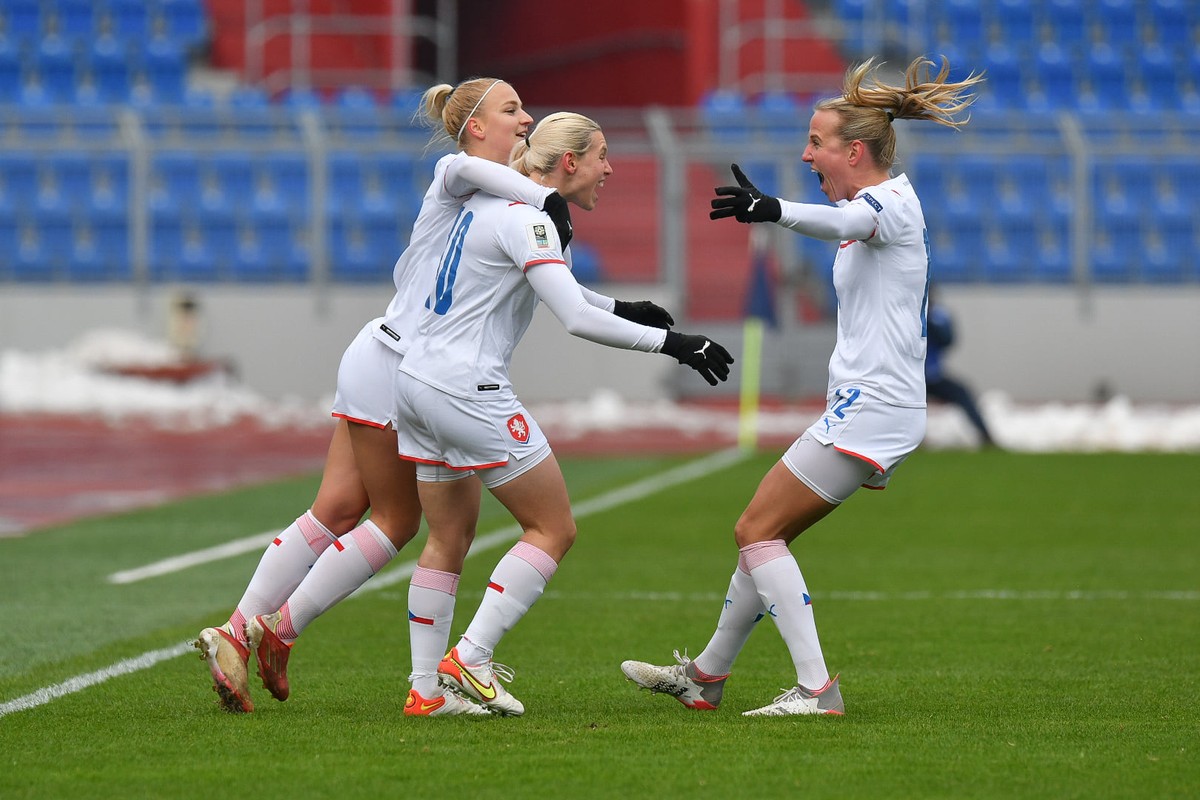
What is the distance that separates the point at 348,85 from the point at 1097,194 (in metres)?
10.0

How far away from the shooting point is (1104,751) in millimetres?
4711

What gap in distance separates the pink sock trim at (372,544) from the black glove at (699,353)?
1.15 meters

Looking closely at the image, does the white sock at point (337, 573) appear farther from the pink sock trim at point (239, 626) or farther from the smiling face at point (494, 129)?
the smiling face at point (494, 129)

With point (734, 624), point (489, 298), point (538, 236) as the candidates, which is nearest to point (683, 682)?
point (734, 624)

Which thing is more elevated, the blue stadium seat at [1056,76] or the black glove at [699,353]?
the blue stadium seat at [1056,76]

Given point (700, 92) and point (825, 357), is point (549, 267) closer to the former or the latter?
point (825, 357)

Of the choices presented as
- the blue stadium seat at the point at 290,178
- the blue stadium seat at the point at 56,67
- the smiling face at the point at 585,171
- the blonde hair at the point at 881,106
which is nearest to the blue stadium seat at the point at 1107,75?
the blue stadium seat at the point at 290,178

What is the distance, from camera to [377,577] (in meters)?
8.84

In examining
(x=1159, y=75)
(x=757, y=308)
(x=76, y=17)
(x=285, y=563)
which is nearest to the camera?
(x=285, y=563)

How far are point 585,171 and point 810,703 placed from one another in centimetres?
170

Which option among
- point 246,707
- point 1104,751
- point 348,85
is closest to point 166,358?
point 348,85

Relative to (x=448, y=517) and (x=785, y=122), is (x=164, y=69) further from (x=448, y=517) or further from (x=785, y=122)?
(x=448, y=517)

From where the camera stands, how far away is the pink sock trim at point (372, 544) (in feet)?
17.7

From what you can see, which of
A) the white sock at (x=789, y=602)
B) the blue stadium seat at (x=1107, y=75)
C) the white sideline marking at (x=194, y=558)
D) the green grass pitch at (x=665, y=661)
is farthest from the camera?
the blue stadium seat at (x=1107, y=75)
